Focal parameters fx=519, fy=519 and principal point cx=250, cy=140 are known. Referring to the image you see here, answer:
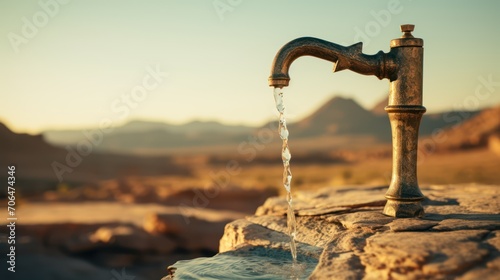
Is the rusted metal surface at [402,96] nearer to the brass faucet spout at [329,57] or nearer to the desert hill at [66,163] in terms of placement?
the brass faucet spout at [329,57]

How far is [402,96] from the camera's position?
214 centimetres

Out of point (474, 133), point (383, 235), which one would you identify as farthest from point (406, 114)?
point (474, 133)

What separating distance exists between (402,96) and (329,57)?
354 millimetres

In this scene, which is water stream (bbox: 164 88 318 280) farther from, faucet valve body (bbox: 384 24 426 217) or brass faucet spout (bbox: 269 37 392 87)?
faucet valve body (bbox: 384 24 426 217)

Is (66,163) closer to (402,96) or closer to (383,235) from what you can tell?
(402,96)

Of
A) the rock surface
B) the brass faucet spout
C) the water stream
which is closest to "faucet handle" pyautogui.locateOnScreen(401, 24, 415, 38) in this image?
the brass faucet spout

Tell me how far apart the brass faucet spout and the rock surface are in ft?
1.97

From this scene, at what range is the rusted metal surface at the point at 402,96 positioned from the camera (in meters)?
2.09

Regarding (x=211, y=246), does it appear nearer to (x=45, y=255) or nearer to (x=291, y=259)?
(x=45, y=255)

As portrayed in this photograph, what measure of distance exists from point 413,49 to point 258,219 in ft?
3.52

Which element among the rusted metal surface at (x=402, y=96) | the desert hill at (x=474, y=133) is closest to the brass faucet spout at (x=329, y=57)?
the rusted metal surface at (x=402, y=96)

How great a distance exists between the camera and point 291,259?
212cm

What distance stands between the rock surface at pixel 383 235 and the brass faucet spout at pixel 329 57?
1.97 feet

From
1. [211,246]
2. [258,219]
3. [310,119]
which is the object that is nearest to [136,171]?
[310,119]
